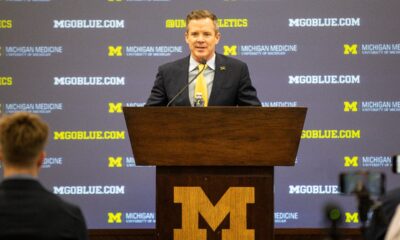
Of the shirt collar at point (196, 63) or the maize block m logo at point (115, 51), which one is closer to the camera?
the shirt collar at point (196, 63)

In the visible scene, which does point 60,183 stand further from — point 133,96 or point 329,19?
point 329,19

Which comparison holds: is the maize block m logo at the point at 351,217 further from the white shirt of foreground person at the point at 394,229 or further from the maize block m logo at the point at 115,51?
the white shirt of foreground person at the point at 394,229

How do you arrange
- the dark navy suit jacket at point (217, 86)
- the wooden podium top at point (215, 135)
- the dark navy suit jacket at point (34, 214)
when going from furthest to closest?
the dark navy suit jacket at point (217, 86)
the wooden podium top at point (215, 135)
the dark navy suit jacket at point (34, 214)

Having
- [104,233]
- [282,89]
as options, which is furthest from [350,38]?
[104,233]

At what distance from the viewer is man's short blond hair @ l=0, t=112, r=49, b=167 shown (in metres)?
2.81

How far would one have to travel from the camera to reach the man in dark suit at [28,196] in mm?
2633

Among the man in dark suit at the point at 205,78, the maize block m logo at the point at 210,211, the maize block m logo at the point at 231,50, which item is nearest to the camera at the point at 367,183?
the maize block m logo at the point at 210,211

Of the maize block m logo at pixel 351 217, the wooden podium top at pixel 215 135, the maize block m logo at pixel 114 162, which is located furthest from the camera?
the maize block m logo at pixel 114 162

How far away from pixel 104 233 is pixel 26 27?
2.15 metres

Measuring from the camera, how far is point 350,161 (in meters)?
7.03

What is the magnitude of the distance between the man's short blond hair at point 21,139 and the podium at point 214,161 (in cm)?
150

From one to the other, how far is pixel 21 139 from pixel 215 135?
5.84 ft

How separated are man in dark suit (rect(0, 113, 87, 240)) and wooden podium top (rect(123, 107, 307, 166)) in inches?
59.8

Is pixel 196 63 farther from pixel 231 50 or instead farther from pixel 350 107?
pixel 350 107
